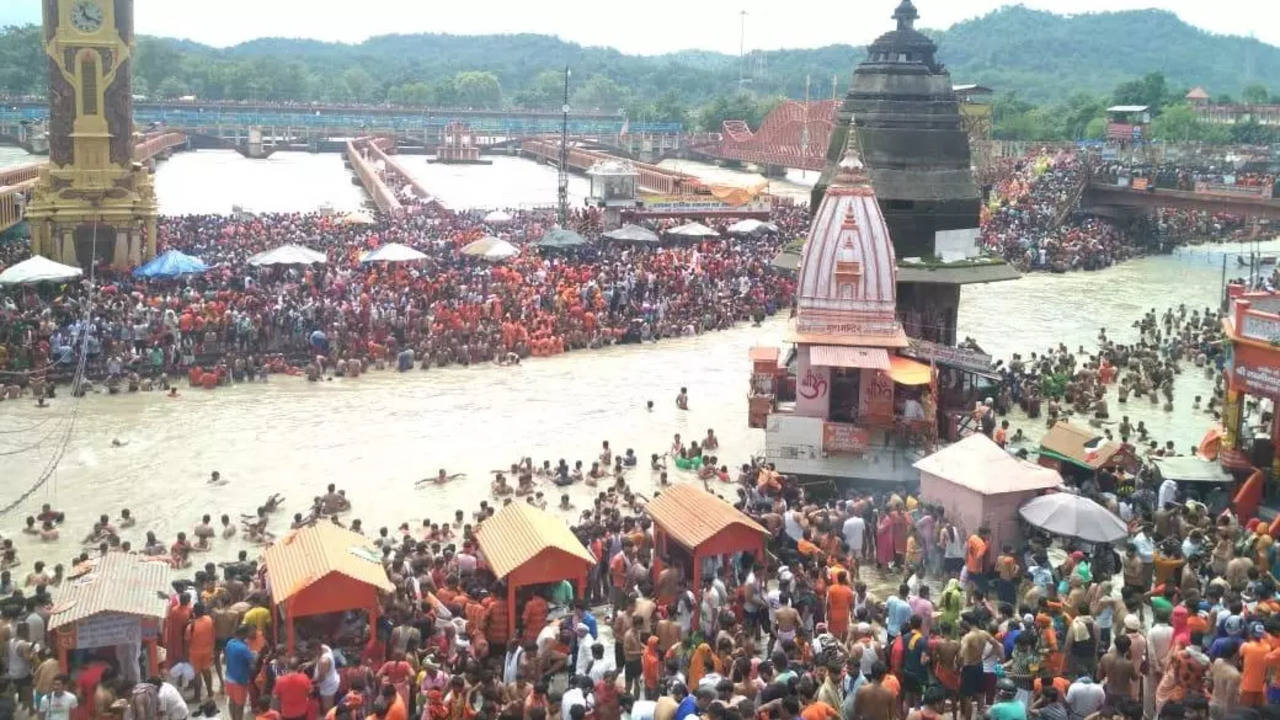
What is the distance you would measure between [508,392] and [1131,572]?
13541mm

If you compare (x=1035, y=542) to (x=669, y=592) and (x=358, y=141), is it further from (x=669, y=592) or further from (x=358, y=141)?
(x=358, y=141)

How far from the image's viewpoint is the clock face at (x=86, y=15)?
3141cm

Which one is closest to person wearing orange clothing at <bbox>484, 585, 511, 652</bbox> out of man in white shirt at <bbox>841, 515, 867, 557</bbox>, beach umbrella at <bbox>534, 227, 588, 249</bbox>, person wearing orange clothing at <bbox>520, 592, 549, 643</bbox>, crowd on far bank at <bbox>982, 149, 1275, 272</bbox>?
person wearing orange clothing at <bbox>520, 592, 549, 643</bbox>

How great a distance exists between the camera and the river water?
1778cm

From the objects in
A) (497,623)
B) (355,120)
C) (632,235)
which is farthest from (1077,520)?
(355,120)

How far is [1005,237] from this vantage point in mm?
46219

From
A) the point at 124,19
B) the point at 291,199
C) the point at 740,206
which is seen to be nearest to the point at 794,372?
the point at 124,19

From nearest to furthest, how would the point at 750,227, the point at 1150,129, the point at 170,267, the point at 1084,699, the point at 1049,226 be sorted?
the point at 1084,699
the point at 170,267
the point at 750,227
the point at 1049,226
the point at 1150,129

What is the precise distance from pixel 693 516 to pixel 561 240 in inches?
916

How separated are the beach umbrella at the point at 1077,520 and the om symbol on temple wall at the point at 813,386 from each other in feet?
16.4

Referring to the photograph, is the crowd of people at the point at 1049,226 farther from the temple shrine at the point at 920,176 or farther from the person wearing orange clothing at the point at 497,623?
the person wearing orange clothing at the point at 497,623

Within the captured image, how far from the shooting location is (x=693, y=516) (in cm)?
1349

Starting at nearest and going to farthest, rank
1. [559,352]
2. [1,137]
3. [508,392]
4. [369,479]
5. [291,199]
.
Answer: [369,479]
[508,392]
[559,352]
[291,199]
[1,137]

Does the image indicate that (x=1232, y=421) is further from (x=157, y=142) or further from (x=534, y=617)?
(x=157, y=142)
